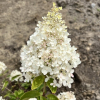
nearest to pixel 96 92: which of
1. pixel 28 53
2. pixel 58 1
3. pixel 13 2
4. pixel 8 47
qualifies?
pixel 28 53

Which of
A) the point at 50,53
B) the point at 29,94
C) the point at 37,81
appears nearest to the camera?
the point at 50,53

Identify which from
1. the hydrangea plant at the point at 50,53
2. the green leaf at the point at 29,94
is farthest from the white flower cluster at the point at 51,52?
the green leaf at the point at 29,94

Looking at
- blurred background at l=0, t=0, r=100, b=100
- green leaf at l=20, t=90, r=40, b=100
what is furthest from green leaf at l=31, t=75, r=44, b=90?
blurred background at l=0, t=0, r=100, b=100

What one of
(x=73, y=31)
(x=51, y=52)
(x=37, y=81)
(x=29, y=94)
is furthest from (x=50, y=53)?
(x=73, y=31)

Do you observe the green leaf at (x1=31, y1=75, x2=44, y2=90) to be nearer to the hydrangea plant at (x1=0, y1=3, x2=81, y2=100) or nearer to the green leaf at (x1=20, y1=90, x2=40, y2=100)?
the hydrangea plant at (x1=0, y1=3, x2=81, y2=100)

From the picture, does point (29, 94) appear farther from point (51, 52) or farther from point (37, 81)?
point (51, 52)

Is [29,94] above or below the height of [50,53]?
below
